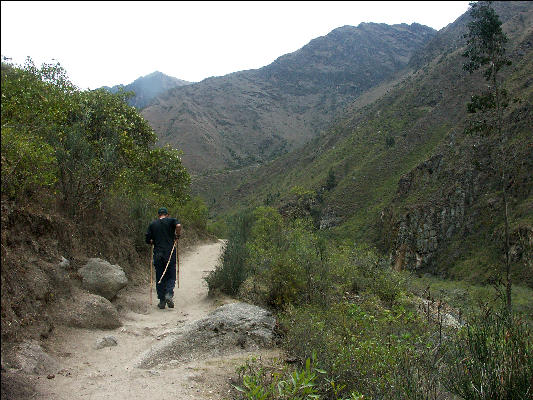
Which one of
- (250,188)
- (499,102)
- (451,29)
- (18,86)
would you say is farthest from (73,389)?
(451,29)

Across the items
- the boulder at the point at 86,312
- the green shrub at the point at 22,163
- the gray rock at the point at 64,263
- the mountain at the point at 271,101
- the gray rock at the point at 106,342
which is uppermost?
the mountain at the point at 271,101

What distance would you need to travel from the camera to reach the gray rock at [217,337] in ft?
15.3

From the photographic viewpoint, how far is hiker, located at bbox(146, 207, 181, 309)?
23.0 ft

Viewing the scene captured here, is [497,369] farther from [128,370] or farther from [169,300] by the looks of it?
[169,300]

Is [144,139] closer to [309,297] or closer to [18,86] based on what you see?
[18,86]

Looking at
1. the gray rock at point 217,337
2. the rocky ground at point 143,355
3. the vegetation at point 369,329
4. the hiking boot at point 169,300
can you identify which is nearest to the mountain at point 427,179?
the vegetation at point 369,329

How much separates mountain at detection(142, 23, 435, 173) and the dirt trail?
93487mm

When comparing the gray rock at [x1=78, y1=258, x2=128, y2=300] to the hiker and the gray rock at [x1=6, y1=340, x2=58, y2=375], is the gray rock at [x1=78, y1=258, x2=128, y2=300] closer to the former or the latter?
the hiker

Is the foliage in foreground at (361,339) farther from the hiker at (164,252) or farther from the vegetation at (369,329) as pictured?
the hiker at (164,252)

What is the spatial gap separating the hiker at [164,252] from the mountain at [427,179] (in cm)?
1333

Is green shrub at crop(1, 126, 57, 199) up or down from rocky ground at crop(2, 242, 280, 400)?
up

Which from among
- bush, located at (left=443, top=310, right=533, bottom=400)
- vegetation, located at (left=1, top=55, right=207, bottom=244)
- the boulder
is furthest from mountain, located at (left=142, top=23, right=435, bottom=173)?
bush, located at (left=443, top=310, right=533, bottom=400)

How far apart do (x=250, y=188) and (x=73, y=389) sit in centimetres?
7505

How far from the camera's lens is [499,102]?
15.2 metres
